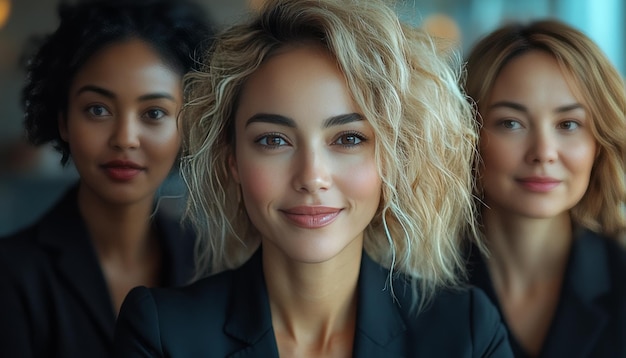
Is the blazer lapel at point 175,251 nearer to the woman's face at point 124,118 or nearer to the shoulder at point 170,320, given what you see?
the woman's face at point 124,118

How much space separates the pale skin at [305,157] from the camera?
144cm

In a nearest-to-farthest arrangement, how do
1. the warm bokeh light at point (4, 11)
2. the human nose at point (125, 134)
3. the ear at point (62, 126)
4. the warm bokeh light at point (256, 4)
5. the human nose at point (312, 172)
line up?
the human nose at point (312, 172) < the warm bokeh light at point (256, 4) < the human nose at point (125, 134) < the ear at point (62, 126) < the warm bokeh light at point (4, 11)

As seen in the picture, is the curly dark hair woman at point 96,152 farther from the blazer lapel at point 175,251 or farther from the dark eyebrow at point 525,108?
the dark eyebrow at point 525,108

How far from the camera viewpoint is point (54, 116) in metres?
1.90

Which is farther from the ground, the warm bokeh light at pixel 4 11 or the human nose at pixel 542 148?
the warm bokeh light at pixel 4 11

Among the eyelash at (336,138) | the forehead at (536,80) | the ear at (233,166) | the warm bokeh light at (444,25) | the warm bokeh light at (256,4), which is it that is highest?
the warm bokeh light at (444,25)

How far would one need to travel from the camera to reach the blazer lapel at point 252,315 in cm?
153

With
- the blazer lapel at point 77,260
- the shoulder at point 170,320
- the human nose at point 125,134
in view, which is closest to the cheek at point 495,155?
the shoulder at point 170,320

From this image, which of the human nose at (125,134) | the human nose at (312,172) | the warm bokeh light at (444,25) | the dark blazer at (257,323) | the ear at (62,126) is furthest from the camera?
the warm bokeh light at (444,25)

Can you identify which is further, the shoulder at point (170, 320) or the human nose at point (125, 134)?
the human nose at point (125, 134)

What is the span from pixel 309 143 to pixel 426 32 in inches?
12.7

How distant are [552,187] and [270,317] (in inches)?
22.4

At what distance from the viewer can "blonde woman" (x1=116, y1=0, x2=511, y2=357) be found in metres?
1.46

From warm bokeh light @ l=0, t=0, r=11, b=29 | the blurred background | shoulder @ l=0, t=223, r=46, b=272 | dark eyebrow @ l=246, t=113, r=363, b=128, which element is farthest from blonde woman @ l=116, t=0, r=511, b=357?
warm bokeh light @ l=0, t=0, r=11, b=29
